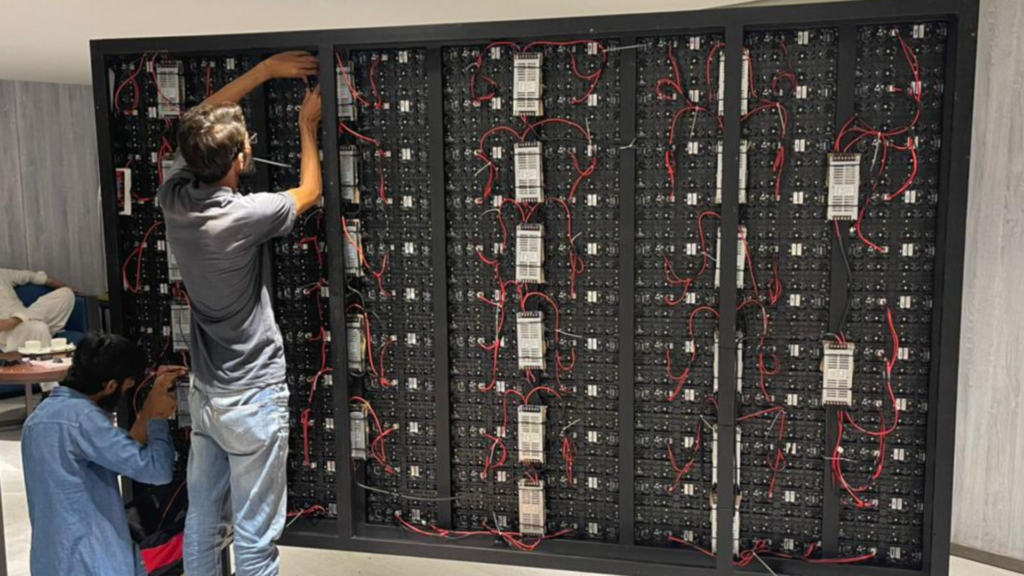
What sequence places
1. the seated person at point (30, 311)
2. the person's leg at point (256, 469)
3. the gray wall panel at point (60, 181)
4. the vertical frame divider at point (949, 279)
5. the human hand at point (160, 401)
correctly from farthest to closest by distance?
the gray wall panel at point (60, 181) < the seated person at point (30, 311) < the human hand at point (160, 401) < the person's leg at point (256, 469) < the vertical frame divider at point (949, 279)

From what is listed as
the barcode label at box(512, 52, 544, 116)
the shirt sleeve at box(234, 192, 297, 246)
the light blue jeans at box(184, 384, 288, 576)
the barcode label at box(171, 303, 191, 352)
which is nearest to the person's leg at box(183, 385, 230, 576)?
the light blue jeans at box(184, 384, 288, 576)

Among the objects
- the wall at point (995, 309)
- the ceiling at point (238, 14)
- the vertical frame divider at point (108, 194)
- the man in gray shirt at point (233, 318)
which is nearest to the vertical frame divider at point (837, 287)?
the wall at point (995, 309)

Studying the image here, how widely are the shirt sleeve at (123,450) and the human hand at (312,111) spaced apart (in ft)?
3.42

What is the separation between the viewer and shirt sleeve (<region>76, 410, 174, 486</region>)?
2.30 meters

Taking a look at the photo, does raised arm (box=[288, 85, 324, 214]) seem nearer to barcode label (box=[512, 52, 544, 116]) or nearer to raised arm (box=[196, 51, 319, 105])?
raised arm (box=[196, 51, 319, 105])

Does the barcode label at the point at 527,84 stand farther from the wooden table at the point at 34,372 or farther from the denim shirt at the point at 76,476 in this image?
the wooden table at the point at 34,372

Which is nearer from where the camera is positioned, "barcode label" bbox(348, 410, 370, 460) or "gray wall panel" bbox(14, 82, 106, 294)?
"barcode label" bbox(348, 410, 370, 460)

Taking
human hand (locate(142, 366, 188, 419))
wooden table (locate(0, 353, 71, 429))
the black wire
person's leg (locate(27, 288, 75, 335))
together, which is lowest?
wooden table (locate(0, 353, 71, 429))

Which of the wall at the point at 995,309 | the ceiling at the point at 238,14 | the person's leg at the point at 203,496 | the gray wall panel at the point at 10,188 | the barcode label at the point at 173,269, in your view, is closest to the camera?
the person's leg at the point at 203,496

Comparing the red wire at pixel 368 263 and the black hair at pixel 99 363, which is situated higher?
the red wire at pixel 368 263

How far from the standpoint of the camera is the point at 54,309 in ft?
20.9

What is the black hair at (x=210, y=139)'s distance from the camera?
221 centimetres

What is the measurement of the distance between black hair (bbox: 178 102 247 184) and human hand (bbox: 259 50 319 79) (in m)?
0.27

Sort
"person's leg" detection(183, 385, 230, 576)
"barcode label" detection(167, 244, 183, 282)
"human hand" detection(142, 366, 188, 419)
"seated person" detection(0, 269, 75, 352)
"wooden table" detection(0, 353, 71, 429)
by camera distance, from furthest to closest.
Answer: "seated person" detection(0, 269, 75, 352) → "wooden table" detection(0, 353, 71, 429) → "barcode label" detection(167, 244, 183, 282) → "human hand" detection(142, 366, 188, 419) → "person's leg" detection(183, 385, 230, 576)
